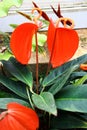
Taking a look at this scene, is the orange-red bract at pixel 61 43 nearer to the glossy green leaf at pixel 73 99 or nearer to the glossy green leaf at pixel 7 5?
the glossy green leaf at pixel 73 99

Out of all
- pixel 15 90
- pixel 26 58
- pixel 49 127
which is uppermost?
pixel 26 58

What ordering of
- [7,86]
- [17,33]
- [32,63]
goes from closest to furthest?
[17,33], [7,86], [32,63]

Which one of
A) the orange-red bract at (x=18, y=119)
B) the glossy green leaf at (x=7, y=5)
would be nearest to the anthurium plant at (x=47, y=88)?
the orange-red bract at (x=18, y=119)

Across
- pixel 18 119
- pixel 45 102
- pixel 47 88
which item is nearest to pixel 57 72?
pixel 47 88

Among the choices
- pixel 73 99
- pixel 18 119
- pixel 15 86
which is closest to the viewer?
pixel 18 119

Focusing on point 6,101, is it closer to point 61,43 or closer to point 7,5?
point 61,43

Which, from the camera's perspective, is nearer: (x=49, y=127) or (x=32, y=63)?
(x=49, y=127)

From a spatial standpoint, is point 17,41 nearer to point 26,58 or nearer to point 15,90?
point 26,58

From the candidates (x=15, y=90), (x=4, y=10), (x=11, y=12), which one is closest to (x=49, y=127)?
(x=15, y=90)
